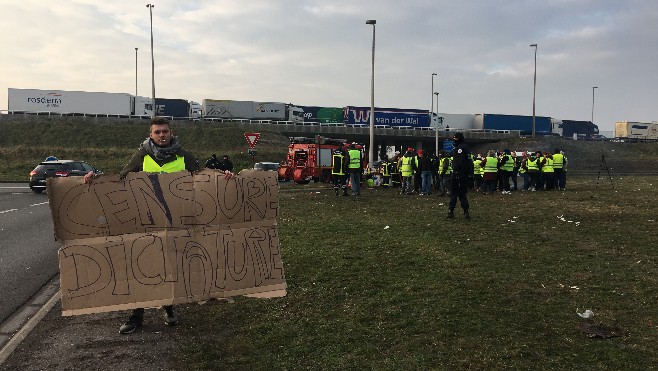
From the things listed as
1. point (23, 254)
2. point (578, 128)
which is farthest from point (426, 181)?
point (578, 128)

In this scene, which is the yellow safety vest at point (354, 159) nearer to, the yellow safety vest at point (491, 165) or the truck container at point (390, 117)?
the yellow safety vest at point (491, 165)

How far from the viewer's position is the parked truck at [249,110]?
235 ft

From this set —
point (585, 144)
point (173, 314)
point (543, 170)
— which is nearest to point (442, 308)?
point (173, 314)

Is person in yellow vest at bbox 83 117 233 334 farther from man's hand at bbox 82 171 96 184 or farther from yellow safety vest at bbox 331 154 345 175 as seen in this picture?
yellow safety vest at bbox 331 154 345 175

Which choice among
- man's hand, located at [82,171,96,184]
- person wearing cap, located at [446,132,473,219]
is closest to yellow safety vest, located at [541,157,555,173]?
person wearing cap, located at [446,132,473,219]

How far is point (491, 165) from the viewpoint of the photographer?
21.1 metres

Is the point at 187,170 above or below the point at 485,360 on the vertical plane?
above

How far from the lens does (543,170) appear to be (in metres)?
22.8

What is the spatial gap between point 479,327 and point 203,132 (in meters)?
61.2

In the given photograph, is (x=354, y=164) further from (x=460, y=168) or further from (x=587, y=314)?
(x=587, y=314)

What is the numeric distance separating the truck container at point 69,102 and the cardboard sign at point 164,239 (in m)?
68.6

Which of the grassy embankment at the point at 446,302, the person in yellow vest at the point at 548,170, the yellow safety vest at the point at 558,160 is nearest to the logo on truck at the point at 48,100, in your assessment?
the person in yellow vest at the point at 548,170

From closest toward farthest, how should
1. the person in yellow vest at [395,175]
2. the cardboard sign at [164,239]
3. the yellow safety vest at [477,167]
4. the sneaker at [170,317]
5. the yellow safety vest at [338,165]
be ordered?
1. the cardboard sign at [164,239]
2. the sneaker at [170,317]
3. the yellow safety vest at [338,165]
4. the yellow safety vest at [477,167]
5. the person in yellow vest at [395,175]

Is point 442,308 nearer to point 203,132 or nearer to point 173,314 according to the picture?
point 173,314
